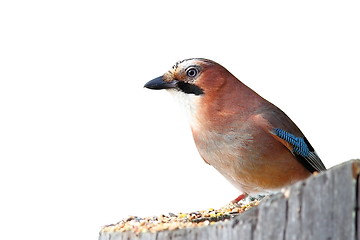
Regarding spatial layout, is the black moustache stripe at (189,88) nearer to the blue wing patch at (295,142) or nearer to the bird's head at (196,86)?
the bird's head at (196,86)

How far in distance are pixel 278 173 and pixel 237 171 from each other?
1.19ft

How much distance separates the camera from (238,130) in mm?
5398

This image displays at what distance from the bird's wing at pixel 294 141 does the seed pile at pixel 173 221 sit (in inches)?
41.0

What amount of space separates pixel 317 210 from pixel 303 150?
2796 mm

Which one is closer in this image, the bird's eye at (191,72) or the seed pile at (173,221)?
the seed pile at (173,221)

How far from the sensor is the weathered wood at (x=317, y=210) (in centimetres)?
289

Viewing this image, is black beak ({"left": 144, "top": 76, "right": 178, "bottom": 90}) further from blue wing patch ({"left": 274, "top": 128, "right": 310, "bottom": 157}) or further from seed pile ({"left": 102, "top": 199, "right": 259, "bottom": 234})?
seed pile ({"left": 102, "top": 199, "right": 259, "bottom": 234})

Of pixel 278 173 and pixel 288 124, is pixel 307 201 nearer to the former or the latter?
pixel 278 173

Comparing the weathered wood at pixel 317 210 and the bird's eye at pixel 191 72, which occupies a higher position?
the bird's eye at pixel 191 72

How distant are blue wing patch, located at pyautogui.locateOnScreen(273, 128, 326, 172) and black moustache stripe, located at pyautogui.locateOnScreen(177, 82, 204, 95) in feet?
2.52

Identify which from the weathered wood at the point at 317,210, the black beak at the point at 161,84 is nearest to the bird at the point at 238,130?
the black beak at the point at 161,84

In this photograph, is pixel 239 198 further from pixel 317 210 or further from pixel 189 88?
pixel 317 210

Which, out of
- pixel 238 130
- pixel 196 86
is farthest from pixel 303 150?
pixel 196 86

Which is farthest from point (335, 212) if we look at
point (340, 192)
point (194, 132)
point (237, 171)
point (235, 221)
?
point (194, 132)
